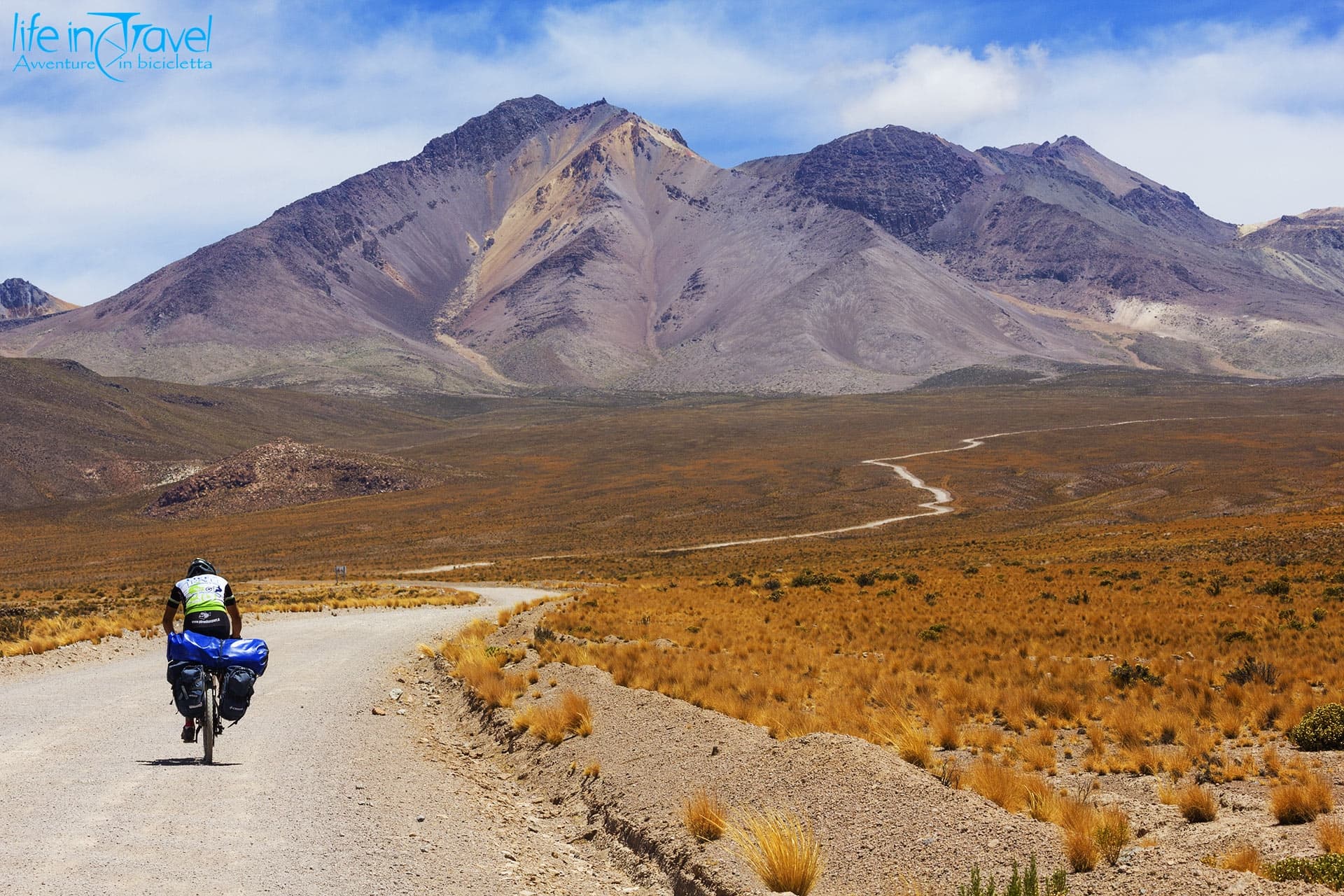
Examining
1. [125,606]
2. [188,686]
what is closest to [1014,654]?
[188,686]

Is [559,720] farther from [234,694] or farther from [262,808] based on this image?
[262,808]

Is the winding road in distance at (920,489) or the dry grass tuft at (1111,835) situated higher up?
the dry grass tuft at (1111,835)

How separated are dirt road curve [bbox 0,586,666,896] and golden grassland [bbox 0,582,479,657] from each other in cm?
797

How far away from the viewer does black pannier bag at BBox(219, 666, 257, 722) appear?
12047 mm

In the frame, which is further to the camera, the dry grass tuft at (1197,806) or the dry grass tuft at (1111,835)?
the dry grass tuft at (1197,806)

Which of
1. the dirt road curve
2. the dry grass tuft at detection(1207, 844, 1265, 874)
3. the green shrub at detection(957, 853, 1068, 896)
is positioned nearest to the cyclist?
the dirt road curve

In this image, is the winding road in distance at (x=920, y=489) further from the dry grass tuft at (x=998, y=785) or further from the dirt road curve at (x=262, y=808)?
the dry grass tuft at (x=998, y=785)

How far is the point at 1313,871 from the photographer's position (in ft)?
24.4

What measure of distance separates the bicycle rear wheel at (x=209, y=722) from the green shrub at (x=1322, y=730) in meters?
13.3

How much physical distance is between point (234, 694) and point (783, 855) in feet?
23.3

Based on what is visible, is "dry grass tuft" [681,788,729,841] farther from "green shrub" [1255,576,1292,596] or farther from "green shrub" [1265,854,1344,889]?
"green shrub" [1255,576,1292,596]

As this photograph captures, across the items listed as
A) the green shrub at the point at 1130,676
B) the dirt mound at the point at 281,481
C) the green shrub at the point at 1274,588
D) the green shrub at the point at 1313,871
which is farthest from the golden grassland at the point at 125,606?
the dirt mound at the point at 281,481

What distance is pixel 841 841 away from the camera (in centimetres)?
923

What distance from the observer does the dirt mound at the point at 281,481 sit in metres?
120
